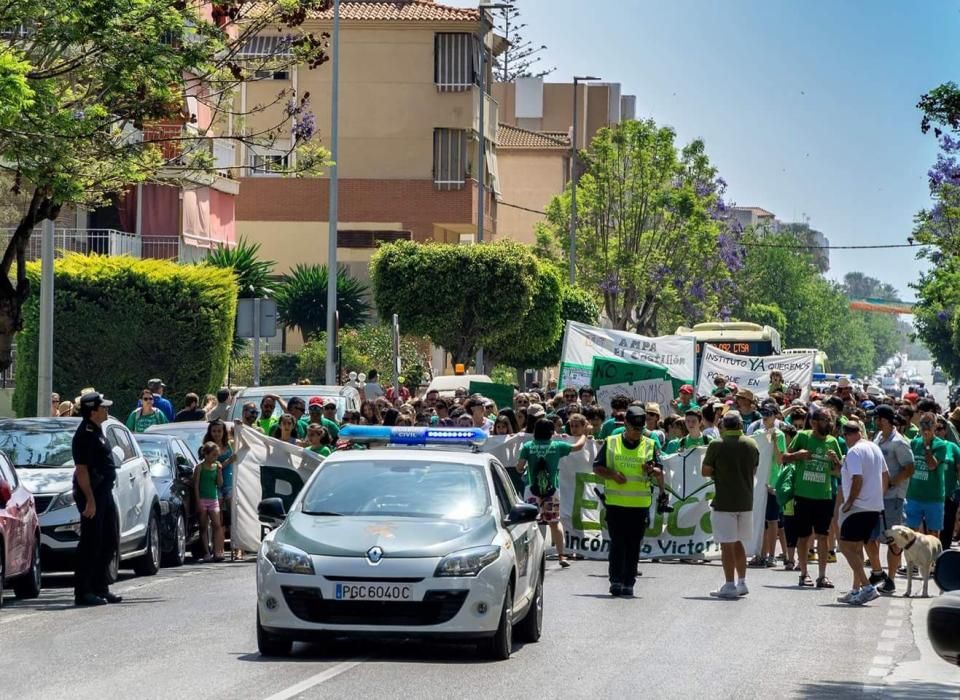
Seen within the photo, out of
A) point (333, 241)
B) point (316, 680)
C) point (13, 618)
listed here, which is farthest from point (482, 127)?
point (316, 680)

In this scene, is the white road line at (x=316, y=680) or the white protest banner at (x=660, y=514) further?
the white protest banner at (x=660, y=514)

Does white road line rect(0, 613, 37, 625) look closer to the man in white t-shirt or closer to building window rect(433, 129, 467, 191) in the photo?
the man in white t-shirt

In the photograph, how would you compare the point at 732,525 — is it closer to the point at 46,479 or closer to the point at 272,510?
the point at 272,510

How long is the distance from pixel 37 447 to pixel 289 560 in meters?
7.52

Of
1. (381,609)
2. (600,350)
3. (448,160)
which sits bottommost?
(381,609)

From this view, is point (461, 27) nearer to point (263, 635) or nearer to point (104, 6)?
point (104, 6)

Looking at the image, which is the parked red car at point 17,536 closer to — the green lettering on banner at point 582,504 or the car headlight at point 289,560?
the car headlight at point 289,560

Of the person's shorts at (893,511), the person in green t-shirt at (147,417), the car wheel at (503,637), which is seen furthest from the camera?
the person in green t-shirt at (147,417)

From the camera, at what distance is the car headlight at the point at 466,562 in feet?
39.2

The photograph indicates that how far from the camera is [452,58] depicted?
6825 centimetres

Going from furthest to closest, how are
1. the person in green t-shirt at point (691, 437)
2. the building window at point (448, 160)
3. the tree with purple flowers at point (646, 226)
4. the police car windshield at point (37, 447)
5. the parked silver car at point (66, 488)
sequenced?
the tree with purple flowers at point (646, 226) < the building window at point (448, 160) < the person in green t-shirt at point (691, 437) < the police car windshield at point (37, 447) < the parked silver car at point (66, 488)

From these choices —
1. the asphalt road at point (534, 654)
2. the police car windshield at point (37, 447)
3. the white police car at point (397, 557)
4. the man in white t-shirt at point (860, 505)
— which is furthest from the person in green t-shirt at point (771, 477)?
the white police car at point (397, 557)

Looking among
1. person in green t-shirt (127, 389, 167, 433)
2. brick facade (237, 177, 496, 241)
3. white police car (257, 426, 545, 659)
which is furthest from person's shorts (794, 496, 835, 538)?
brick facade (237, 177, 496, 241)

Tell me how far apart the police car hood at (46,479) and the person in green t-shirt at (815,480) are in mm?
7171
